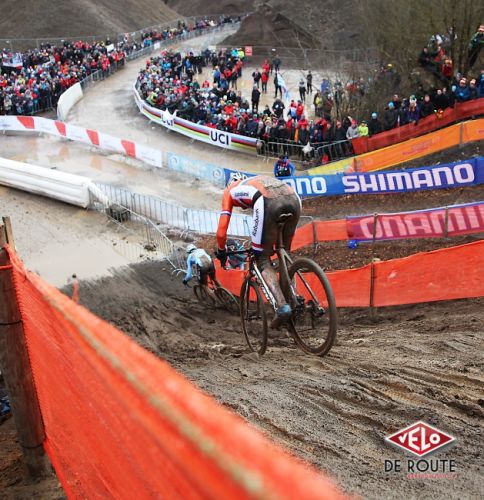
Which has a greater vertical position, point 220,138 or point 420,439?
point 220,138

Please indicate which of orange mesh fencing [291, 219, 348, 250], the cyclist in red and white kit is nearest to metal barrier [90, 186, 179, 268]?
orange mesh fencing [291, 219, 348, 250]

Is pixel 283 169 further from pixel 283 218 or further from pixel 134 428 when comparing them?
pixel 134 428

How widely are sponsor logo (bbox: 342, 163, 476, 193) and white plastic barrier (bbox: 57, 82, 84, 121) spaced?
1742 cm

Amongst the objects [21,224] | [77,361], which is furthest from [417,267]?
[21,224]

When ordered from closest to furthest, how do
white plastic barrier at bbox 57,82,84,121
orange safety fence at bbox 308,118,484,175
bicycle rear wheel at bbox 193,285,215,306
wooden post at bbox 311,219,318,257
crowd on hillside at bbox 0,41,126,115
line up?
bicycle rear wheel at bbox 193,285,215,306, wooden post at bbox 311,219,318,257, orange safety fence at bbox 308,118,484,175, white plastic barrier at bbox 57,82,84,121, crowd on hillside at bbox 0,41,126,115

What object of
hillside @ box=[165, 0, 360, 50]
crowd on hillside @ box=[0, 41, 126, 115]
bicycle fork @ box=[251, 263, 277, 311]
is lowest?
bicycle fork @ box=[251, 263, 277, 311]

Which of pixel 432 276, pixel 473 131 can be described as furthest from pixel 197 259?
pixel 473 131

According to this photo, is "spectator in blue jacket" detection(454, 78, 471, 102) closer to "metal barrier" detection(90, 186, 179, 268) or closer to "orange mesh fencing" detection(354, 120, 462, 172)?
"orange mesh fencing" detection(354, 120, 462, 172)

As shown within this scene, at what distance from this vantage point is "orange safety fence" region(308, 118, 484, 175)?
64.0 feet

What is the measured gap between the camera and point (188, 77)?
33156 millimetres

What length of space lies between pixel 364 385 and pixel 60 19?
4927cm

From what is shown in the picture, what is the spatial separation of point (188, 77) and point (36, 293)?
31.0 m

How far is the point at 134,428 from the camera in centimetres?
198

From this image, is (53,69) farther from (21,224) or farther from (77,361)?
(77,361)
